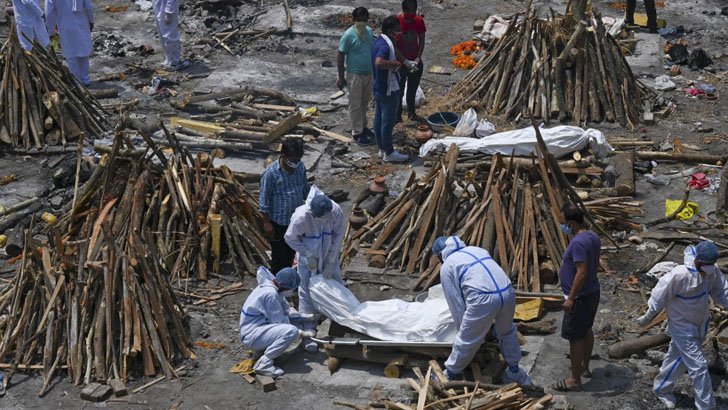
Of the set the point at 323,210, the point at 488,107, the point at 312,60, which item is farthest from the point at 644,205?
the point at 312,60

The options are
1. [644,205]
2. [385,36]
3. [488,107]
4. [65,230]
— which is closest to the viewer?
[65,230]

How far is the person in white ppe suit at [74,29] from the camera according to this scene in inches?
721

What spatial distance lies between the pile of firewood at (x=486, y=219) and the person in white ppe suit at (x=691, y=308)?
2193 millimetres

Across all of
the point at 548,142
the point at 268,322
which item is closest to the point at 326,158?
the point at 548,142

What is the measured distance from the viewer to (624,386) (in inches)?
353

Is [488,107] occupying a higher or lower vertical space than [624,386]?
higher

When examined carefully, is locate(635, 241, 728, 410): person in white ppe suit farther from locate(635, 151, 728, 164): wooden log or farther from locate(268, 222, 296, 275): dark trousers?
locate(635, 151, 728, 164): wooden log

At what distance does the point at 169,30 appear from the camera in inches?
748

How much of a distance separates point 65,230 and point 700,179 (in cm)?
829

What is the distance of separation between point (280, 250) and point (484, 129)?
16.6ft

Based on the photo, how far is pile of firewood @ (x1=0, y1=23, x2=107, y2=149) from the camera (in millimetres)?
15688

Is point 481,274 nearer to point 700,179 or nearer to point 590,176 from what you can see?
point 590,176

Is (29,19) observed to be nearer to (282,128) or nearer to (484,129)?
(282,128)

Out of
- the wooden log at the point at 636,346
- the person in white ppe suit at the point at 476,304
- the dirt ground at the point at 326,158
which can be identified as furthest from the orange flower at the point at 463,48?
the person in white ppe suit at the point at 476,304
